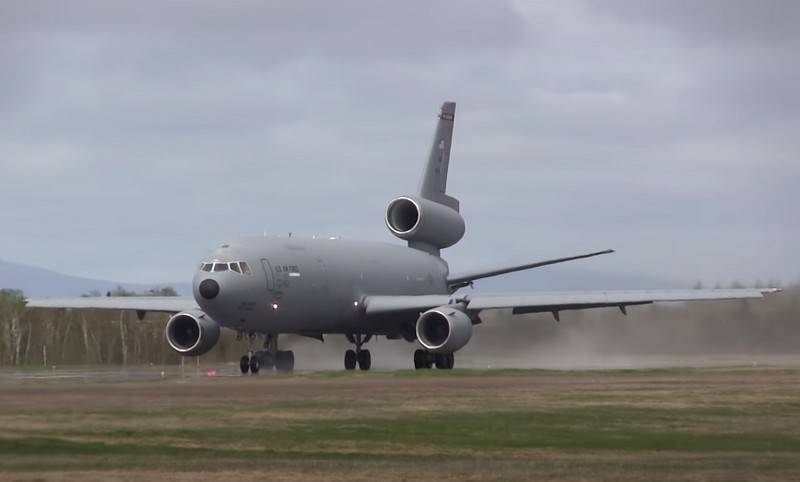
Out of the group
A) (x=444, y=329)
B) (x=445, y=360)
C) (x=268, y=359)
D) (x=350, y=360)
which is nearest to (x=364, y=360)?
(x=350, y=360)

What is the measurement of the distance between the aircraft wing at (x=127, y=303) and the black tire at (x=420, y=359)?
8.78m

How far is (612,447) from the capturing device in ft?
75.8

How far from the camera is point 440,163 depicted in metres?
73.9

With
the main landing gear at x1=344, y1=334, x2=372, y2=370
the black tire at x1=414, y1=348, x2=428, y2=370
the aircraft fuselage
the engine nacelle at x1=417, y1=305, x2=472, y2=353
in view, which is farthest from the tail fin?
the engine nacelle at x1=417, y1=305, x2=472, y2=353

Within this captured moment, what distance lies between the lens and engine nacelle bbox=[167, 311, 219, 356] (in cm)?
5603

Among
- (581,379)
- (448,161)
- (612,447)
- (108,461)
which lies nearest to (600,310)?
(448,161)

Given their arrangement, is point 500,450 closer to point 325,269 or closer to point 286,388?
point 286,388

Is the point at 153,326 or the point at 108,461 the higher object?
the point at 153,326

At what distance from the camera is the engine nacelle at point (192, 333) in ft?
184

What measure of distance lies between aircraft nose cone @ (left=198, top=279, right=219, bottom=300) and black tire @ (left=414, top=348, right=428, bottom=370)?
35.7 feet

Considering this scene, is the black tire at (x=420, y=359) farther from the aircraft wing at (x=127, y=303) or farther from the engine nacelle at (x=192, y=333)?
Result: the aircraft wing at (x=127, y=303)

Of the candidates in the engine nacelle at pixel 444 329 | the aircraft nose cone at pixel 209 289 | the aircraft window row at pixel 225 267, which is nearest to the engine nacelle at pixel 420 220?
the engine nacelle at pixel 444 329

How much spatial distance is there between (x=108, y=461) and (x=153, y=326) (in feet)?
201

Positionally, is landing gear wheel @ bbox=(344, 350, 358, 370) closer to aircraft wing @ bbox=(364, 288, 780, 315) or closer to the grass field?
aircraft wing @ bbox=(364, 288, 780, 315)
